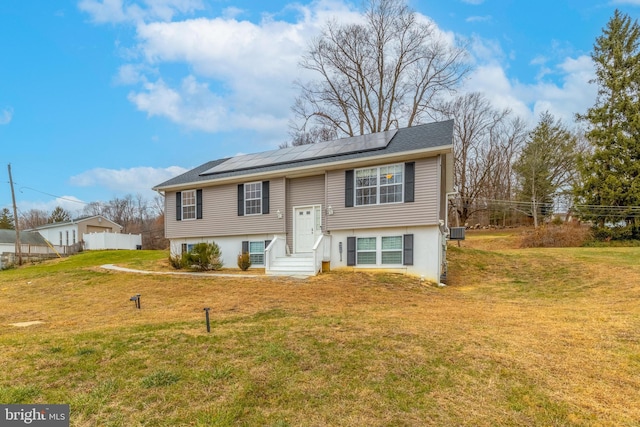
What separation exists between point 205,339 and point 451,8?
54.2ft

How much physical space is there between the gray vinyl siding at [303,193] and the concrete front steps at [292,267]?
125 centimetres

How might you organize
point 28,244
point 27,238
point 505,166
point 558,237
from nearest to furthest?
point 558,237 < point 28,244 < point 27,238 < point 505,166

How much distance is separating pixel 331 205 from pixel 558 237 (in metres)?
17.2

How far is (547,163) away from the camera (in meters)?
30.6

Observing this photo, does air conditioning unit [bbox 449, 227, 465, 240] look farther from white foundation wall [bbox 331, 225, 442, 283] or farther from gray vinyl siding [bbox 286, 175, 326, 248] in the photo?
gray vinyl siding [bbox 286, 175, 326, 248]

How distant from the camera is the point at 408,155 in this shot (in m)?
11.1

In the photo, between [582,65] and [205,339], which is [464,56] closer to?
[582,65]

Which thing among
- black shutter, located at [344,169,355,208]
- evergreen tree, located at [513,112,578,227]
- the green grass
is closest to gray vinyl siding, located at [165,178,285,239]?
black shutter, located at [344,169,355,208]

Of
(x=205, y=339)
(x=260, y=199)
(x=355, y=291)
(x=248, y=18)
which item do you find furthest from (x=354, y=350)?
(x=248, y=18)

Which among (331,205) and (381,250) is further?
(331,205)

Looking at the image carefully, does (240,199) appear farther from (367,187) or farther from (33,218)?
(33,218)

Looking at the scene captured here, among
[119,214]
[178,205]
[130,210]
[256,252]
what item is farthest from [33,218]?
[256,252]

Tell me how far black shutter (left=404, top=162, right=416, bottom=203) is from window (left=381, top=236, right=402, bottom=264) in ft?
4.74

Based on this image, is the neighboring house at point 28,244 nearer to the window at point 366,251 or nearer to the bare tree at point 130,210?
the bare tree at point 130,210
